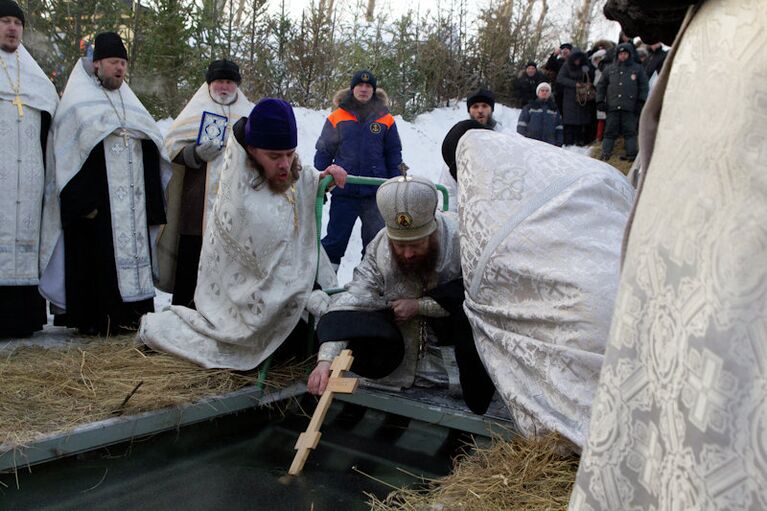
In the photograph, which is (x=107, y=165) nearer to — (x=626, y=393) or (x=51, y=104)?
(x=51, y=104)

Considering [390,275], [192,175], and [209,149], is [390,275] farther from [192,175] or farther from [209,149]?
[192,175]

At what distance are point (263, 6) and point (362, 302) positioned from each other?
10.3m

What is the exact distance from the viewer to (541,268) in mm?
2957

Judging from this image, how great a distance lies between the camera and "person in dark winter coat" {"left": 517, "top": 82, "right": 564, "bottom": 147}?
39.2 feet

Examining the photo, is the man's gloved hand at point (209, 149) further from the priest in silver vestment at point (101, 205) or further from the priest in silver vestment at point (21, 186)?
the priest in silver vestment at point (21, 186)

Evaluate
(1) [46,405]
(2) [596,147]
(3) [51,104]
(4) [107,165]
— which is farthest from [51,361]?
(2) [596,147]

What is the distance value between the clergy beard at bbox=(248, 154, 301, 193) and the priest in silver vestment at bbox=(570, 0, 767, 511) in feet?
10.5

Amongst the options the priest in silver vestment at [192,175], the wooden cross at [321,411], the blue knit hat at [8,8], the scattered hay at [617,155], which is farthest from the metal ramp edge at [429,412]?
the scattered hay at [617,155]

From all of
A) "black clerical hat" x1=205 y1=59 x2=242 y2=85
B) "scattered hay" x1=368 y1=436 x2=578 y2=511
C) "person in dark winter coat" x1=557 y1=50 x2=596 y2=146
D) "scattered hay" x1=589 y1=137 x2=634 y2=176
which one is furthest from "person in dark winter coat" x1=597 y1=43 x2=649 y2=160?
"scattered hay" x1=368 y1=436 x2=578 y2=511

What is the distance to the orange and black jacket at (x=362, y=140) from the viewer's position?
7.18m

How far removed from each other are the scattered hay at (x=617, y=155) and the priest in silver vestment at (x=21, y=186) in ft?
27.5

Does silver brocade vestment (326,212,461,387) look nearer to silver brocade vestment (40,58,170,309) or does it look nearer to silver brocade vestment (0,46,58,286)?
silver brocade vestment (40,58,170,309)

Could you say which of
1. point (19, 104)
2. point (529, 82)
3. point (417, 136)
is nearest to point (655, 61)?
point (529, 82)

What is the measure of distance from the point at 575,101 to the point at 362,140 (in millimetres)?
7282
